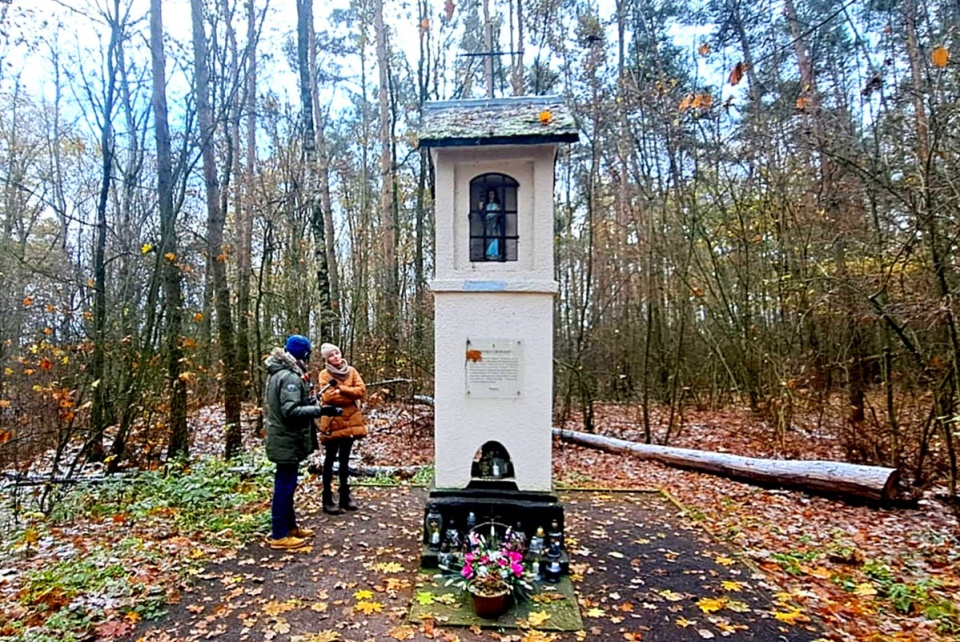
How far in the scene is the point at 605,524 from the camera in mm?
5309

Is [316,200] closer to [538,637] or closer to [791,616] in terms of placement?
[538,637]

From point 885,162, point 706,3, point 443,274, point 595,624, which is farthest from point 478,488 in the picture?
point 706,3

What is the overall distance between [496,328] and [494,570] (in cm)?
176

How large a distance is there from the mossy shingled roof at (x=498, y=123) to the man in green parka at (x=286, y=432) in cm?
223

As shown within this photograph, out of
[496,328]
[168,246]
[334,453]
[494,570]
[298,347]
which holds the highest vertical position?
[168,246]

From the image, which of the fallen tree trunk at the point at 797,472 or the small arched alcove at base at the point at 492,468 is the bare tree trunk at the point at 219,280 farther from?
the fallen tree trunk at the point at 797,472

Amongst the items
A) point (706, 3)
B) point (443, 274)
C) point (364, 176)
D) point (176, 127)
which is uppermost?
point (706, 3)

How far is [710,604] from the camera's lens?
362 cm

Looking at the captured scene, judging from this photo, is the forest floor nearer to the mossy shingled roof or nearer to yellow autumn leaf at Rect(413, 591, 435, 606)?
yellow autumn leaf at Rect(413, 591, 435, 606)

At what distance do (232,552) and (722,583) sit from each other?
3777 millimetres

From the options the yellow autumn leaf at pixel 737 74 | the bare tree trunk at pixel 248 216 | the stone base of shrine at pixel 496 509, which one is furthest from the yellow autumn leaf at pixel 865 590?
the bare tree trunk at pixel 248 216

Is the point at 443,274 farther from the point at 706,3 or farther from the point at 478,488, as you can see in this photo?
the point at 706,3

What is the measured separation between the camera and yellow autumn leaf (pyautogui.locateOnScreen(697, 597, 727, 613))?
3557mm

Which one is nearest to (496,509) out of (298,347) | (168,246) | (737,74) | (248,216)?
(298,347)
